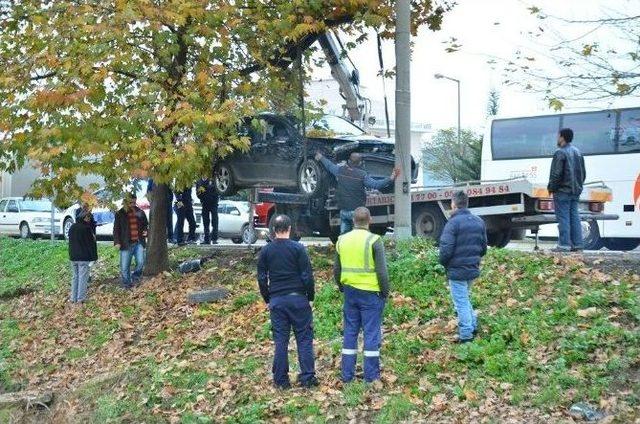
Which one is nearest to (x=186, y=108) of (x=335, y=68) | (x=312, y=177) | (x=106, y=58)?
(x=106, y=58)

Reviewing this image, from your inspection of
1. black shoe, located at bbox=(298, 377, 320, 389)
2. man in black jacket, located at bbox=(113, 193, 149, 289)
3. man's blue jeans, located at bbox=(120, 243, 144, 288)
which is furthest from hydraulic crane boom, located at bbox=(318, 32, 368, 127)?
black shoe, located at bbox=(298, 377, 320, 389)

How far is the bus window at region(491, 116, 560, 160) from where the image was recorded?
84.0 ft

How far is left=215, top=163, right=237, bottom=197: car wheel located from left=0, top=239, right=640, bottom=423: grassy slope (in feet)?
7.52

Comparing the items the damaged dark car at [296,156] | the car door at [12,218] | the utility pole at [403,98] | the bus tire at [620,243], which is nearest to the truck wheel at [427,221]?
the damaged dark car at [296,156]

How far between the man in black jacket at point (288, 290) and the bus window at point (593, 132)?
1602 centimetres

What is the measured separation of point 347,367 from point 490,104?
5101 cm

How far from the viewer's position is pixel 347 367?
9938 millimetres

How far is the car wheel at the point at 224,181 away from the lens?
1820cm

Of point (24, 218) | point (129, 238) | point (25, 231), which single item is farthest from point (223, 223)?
point (129, 238)

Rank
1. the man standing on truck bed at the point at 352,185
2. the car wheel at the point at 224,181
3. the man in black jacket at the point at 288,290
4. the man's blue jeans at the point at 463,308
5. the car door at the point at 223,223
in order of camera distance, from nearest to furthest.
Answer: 1. the man in black jacket at the point at 288,290
2. the man's blue jeans at the point at 463,308
3. the man standing on truck bed at the point at 352,185
4. the car wheel at the point at 224,181
5. the car door at the point at 223,223

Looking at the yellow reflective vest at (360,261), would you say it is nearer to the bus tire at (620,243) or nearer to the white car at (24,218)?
the bus tire at (620,243)

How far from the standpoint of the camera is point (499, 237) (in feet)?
59.0

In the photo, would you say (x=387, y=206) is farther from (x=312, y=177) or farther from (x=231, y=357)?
(x=231, y=357)

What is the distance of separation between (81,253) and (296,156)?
14.1 feet
